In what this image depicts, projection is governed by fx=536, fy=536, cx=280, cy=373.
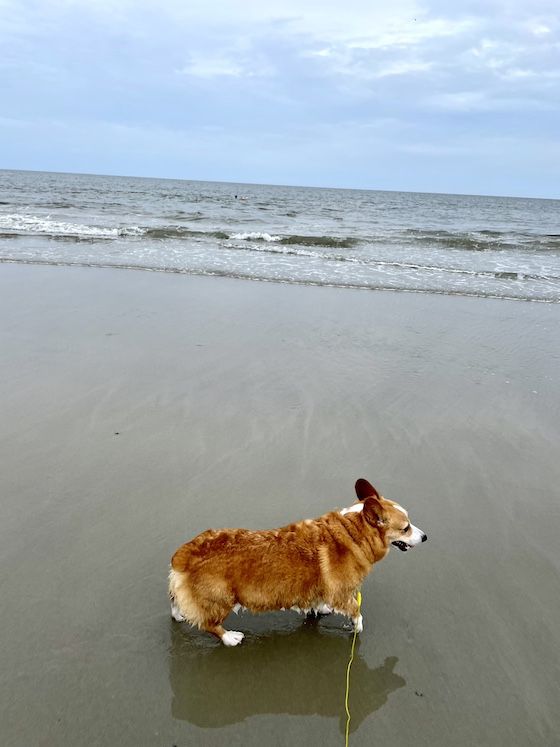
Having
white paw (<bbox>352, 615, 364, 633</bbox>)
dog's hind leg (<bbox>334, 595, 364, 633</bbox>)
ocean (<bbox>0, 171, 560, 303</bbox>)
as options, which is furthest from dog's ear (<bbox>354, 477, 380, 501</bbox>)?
ocean (<bbox>0, 171, 560, 303</bbox>)

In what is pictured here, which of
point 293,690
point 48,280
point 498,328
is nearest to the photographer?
point 293,690

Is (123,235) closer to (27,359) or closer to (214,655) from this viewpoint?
(27,359)

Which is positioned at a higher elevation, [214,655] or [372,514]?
[372,514]

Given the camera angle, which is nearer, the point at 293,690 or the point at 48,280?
the point at 293,690

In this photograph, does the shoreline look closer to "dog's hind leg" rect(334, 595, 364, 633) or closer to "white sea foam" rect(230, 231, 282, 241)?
"white sea foam" rect(230, 231, 282, 241)

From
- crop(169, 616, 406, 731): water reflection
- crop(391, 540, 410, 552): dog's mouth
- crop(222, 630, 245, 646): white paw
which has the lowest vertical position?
crop(169, 616, 406, 731): water reflection

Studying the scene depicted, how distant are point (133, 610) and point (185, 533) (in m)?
0.75

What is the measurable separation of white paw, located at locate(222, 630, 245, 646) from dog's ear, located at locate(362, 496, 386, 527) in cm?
99

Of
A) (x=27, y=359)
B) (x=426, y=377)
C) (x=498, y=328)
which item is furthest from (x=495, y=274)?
(x=27, y=359)

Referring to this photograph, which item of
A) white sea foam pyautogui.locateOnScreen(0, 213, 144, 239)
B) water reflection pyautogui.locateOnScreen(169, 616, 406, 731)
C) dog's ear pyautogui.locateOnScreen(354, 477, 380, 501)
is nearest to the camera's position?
water reflection pyautogui.locateOnScreen(169, 616, 406, 731)

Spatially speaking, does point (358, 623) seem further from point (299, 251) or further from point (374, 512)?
point (299, 251)

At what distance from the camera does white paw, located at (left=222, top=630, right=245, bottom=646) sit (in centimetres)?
301

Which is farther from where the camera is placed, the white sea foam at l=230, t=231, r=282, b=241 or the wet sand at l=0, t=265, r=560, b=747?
the white sea foam at l=230, t=231, r=282, b=241

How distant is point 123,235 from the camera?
1966 centimetres
